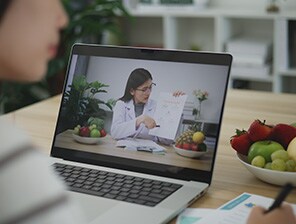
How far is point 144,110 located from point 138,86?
0.06 metres

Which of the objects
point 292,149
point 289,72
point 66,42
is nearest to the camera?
point 292,149

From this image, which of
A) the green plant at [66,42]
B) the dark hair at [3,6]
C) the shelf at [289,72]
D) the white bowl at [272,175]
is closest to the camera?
the dark hair at [3,6]

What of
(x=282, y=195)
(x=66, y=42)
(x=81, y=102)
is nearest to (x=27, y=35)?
(x=282, y=195)

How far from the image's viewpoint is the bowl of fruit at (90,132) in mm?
1271

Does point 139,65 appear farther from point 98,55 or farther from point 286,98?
point 286,98

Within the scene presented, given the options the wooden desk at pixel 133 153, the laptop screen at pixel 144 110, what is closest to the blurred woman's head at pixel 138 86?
the laptop screen at pixel 144 110

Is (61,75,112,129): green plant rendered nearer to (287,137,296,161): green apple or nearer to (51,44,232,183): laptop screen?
(51,44,232,183): laptop screen

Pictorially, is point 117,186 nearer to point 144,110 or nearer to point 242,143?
point 144,110

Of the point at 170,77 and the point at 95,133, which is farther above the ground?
the point at 170,77

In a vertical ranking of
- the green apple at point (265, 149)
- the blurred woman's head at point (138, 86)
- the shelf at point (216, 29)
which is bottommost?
the green apple at point (265, 149)

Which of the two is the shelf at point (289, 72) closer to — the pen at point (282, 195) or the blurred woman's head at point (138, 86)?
the blurred woman's head at point (138, 86)

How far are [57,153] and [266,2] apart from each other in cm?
254

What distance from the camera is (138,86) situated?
1.25 meters

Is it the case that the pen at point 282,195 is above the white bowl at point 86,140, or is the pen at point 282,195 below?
below
